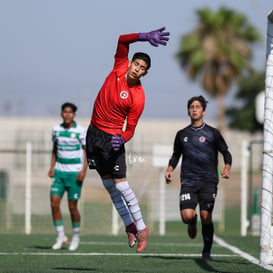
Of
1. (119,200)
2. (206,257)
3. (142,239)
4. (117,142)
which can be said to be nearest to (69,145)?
(206,257)

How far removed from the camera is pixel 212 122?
63156mm

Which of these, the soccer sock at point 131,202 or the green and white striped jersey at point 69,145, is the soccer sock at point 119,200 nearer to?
the soccer sock at point 131,202

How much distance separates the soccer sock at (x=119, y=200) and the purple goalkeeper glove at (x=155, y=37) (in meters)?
1.70

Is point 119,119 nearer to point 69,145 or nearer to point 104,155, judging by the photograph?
point 104,155

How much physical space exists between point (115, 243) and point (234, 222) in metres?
15.9

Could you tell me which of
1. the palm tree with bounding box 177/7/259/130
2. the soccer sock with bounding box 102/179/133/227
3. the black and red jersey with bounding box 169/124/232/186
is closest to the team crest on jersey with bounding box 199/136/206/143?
the black and red jersey with bounding box 169/124/232/186

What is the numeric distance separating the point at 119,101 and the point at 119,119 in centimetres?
23

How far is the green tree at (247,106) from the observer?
211 feet

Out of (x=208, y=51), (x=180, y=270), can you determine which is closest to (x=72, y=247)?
(x=180, y=270)

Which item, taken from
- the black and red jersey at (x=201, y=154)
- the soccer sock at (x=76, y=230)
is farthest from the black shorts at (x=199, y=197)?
the soccer sock at (x=76, y=230)

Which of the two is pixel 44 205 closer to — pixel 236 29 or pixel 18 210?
pixel 18 210

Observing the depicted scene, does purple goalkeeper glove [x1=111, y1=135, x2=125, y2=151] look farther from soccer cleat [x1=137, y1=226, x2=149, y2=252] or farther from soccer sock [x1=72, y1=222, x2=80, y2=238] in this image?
soccer sock [x1=72, y1=222, x2=80, y2=238]

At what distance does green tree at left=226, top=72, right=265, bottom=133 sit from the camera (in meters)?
64.4

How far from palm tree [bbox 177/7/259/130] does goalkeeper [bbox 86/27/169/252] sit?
37507 mm
